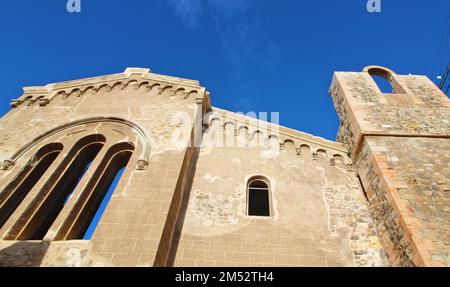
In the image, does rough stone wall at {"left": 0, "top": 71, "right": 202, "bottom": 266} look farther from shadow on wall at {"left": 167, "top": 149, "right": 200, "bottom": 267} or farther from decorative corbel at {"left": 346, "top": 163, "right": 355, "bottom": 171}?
decorative corbel at {"left": 346, "top": 163, "right": 355, "bottom": 171}

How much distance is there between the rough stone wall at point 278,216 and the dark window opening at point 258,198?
11.6 inches

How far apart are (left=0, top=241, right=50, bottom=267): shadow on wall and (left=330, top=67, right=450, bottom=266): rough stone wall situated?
7107 millimetres

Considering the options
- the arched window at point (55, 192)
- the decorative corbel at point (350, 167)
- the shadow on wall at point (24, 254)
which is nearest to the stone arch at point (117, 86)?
the arched window at point (55, 192)

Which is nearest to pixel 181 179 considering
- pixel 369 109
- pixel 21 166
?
pixel 21 166

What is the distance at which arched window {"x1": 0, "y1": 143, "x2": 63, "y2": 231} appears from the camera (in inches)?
286

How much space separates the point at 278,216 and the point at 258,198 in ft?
3.71

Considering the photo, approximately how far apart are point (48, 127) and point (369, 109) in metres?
9.99

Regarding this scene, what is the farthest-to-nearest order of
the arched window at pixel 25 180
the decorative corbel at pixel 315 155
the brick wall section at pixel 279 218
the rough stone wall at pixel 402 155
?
the decorative corbel at pixel 315 155, the arched window at pixel 25 180, the brick wall section at pixel 279 218, the rough stone wall at pixel 402 155

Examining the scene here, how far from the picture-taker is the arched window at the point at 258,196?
8.46 meters

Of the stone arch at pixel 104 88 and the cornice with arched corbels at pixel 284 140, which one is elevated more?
the stone arch at pixel 104 88

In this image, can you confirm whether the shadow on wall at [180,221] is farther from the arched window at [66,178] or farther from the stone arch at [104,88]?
the stone arch at [104,88]

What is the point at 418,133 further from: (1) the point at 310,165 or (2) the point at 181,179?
(2) the point at 181,179

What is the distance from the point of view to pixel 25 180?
7.91 meters

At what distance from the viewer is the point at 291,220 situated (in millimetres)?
7480
